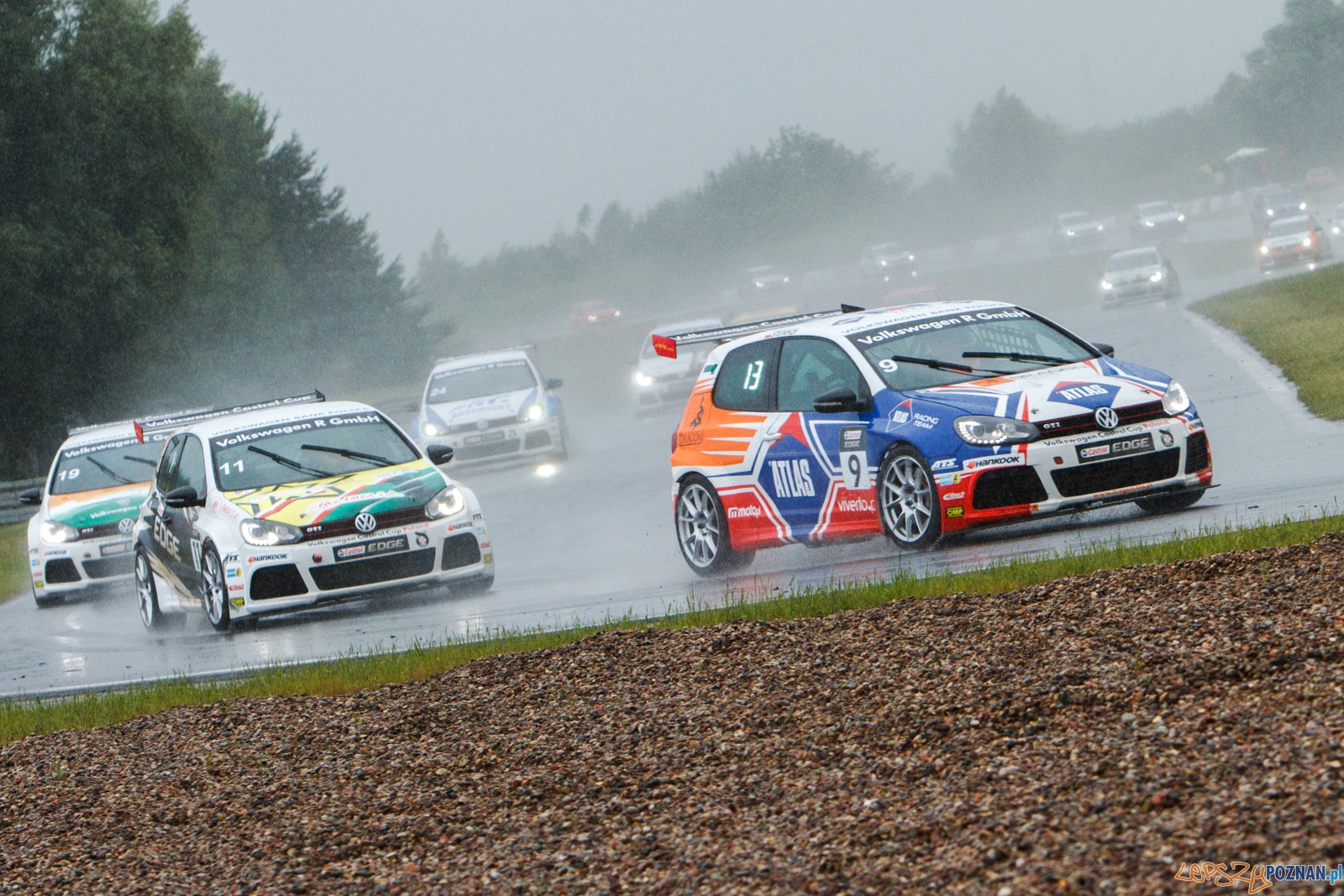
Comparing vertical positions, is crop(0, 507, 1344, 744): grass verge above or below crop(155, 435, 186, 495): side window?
below

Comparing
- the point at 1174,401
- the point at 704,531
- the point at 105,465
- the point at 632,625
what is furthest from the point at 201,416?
the point at 1174,401

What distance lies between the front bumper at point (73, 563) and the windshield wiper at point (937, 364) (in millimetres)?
9987

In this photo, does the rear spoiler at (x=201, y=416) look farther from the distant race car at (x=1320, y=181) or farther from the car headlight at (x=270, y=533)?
the distant race car at (x=1320, y=181)

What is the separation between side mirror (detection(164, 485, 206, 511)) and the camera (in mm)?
13617

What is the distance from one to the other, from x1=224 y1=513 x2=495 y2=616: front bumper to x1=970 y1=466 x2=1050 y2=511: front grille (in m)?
4.50

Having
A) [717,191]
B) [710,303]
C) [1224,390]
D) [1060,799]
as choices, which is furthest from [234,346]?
[717,191]

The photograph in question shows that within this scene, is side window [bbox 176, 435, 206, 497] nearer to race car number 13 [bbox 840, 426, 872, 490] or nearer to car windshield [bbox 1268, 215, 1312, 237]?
race car number 13 [bbox 840, 426, 872, 490]

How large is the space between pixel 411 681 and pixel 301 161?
64.5 m

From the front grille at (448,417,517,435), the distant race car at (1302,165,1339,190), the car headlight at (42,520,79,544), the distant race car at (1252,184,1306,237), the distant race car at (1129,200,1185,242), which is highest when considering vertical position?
the distant race car at (1302,165,1339,190)

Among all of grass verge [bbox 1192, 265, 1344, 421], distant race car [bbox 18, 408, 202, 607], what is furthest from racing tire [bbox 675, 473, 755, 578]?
distant race car [bbox 18, 408, 202, 607]

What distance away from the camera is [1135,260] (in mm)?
45656

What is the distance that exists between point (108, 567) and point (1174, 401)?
11688 millimetres

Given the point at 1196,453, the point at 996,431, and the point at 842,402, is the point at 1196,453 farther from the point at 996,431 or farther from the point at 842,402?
the point at 842,402

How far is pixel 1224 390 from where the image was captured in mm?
19766
